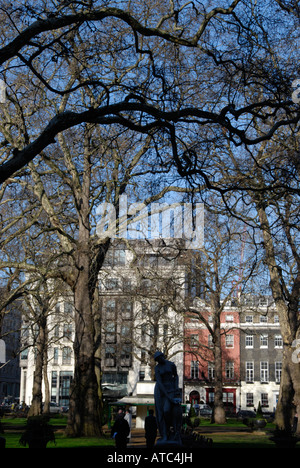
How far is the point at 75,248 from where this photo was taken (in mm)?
24266

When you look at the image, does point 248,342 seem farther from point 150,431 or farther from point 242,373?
point 150,431

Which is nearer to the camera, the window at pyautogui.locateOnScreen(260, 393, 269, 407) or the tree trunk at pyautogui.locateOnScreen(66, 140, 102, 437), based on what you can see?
the tree trunk at pyautogui.locateOnScreen(66, 140, 102, 437)

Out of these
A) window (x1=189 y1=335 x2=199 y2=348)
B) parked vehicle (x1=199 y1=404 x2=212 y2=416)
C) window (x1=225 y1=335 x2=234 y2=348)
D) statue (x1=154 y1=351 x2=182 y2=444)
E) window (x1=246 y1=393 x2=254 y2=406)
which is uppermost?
window (x1=225 y1=335 x2=234 y2=348)

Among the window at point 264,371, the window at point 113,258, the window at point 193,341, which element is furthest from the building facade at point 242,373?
the window at point 113,258

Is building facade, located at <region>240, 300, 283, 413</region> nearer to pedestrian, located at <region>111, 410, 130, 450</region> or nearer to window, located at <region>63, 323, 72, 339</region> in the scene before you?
window, located at <region>63, 323, 72, 339</region>

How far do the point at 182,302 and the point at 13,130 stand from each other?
1935cm

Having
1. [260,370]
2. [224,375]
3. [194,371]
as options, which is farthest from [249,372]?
[194,371]

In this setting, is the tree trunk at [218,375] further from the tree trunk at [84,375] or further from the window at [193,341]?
the tree trunk at [84,375]

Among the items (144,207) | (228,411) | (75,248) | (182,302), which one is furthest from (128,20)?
(228,411)

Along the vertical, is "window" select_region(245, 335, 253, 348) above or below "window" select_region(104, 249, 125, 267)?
below

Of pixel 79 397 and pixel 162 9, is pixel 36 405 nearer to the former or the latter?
pixel 79 397

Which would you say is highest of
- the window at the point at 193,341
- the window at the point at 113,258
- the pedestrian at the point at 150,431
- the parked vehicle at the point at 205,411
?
the window at the point at 113,258

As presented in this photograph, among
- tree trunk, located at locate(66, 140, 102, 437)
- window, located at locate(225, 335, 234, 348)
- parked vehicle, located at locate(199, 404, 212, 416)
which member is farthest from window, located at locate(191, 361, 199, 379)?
tree trunk, located at locate(66, 140, 102, 437)

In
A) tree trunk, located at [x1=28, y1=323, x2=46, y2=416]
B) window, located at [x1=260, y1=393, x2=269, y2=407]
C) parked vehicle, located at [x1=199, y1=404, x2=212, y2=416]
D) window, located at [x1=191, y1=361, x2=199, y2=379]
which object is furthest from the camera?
window, located at [x1=191, y1=361, x2=199, y2=379]
